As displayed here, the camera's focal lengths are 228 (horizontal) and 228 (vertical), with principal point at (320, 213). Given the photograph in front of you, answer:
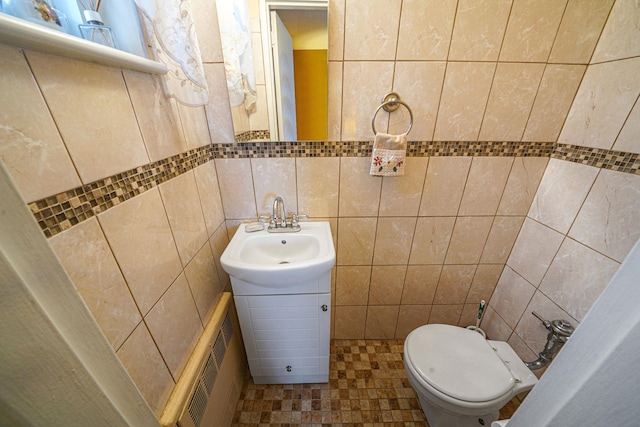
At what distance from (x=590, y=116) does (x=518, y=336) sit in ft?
3.65

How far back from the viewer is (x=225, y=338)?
110 centimetres

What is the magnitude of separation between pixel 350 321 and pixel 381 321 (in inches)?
8.2

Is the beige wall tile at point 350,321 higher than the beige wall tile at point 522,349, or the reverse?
the beige wall tile at point 522,349

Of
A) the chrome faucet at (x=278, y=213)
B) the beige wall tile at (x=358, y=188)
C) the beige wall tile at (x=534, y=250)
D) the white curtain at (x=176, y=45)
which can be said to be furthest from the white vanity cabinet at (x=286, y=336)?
the beige wall tile at (x=534, y=250)

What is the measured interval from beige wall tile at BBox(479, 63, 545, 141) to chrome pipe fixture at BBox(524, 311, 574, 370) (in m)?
0.85

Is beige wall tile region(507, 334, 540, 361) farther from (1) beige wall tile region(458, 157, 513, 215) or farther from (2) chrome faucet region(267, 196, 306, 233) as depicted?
(2) chrome faucet region(267, 196, 306, 233)

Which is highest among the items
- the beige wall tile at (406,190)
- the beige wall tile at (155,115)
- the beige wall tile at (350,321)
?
the beige wall tile at (155,115)

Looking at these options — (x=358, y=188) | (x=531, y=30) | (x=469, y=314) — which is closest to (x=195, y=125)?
(x=358, y=188)

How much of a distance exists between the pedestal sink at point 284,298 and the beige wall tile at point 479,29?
962mm

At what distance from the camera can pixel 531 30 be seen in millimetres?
917

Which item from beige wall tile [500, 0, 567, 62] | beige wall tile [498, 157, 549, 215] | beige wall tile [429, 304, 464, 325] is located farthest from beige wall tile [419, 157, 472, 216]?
beige wall tile [429, 304, 464, 325]

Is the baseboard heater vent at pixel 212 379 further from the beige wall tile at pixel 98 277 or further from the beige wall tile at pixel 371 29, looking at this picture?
Result: the beige wall tile at pixel 371 29

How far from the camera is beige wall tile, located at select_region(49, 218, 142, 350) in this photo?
1.48ft

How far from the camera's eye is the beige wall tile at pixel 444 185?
112 centimetres
